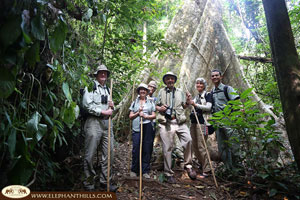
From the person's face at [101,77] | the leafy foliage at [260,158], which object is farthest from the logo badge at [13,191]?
the leafy foliage at [260,158]

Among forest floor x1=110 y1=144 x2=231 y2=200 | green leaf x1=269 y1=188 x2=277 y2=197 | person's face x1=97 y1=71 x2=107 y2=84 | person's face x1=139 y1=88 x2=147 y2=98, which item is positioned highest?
person's face x1=97 y1=71 x2=107 y2=84

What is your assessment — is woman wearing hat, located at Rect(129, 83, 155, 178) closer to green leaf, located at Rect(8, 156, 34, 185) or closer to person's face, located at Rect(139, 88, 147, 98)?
person's face, located at Rect(139, 88, 147, 98)

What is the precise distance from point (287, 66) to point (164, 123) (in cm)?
262

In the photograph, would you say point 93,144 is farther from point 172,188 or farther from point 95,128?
point 172,188

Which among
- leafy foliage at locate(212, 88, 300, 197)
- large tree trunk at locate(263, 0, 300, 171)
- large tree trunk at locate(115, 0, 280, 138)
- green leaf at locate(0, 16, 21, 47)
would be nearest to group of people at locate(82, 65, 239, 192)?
leafy foliage at locate(212, 88, 300, 197)

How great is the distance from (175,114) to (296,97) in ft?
7.97

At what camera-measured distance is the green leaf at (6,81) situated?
112cm

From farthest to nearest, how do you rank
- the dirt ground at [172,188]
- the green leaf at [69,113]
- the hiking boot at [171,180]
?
the hiking boot at [171,180] → the dirt ground at [172,188] → the green leaf at [69,113]

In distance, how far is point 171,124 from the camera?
456cm

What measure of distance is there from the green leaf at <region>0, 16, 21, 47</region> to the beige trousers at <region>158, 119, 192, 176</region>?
3.70 meters

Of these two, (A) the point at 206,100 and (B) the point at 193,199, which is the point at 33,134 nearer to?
(B) the point at 193,199

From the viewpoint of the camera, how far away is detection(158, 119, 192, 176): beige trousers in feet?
13.9

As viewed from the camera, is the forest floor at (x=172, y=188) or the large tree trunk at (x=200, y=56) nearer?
the forest floor at (x=172, y=188)

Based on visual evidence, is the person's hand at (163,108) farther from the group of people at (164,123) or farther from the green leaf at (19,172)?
the green leaf at (19,172)
